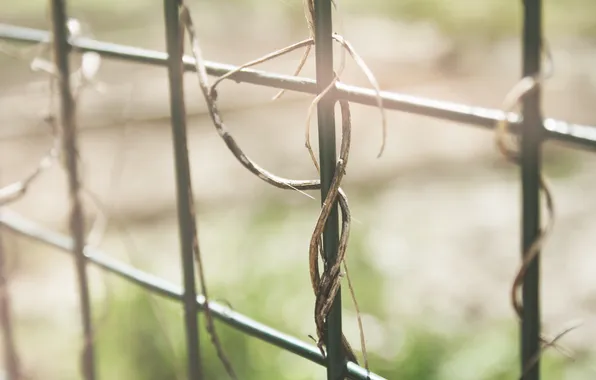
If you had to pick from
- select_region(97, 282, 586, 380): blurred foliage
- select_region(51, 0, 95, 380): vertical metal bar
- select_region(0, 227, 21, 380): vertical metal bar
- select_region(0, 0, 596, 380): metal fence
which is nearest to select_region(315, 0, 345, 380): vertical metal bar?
select_region(0, 0, 596, 380): metal fence

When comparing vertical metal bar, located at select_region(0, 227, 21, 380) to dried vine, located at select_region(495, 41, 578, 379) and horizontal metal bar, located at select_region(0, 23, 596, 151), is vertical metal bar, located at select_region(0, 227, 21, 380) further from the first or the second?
dried vine, located at select_region(495, 41, 578, 379)

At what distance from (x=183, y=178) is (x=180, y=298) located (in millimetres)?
144

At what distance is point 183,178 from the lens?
858mm

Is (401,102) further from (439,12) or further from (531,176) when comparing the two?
(439,12)

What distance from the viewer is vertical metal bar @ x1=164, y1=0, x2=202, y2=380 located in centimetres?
83

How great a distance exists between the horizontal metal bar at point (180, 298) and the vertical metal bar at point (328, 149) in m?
0.02

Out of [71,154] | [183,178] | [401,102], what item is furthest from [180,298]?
[401,102]

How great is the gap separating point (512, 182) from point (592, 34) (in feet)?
10.7

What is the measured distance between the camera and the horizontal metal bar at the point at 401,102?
50cm

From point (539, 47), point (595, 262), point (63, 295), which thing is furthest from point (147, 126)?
point (539, 47)

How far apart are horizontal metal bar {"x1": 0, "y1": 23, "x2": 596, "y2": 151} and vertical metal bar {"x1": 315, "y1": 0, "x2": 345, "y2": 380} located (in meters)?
0.02

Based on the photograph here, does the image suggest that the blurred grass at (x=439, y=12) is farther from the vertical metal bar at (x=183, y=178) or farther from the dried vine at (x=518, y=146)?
the dried vine at (x=518, y=146)

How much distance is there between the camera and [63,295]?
105 inches

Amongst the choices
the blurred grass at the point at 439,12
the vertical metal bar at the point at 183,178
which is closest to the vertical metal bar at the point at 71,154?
the vertical metal bar at the point at 183,178
